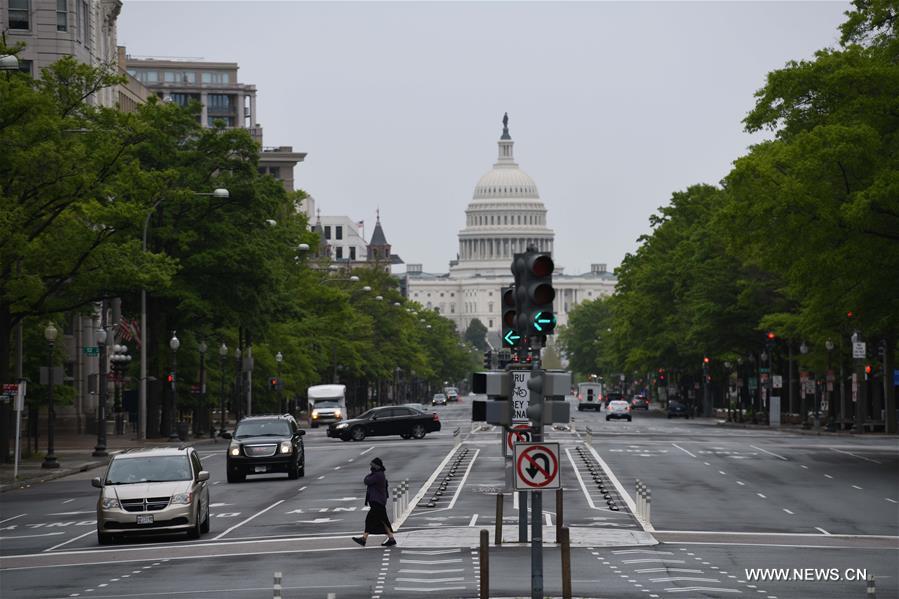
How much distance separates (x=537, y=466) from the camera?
19.9 meters

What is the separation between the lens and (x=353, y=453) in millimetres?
65625

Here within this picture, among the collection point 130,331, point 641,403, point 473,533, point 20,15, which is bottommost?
point 641,403

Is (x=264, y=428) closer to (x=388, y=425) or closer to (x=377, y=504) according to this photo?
(x=377, y=504)

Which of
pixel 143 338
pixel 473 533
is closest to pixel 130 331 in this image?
pixel 143 338

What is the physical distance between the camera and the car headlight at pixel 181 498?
104 feet

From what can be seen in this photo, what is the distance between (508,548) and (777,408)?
72830 mm

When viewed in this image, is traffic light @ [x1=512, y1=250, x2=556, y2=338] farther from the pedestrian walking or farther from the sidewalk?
the sidewalk

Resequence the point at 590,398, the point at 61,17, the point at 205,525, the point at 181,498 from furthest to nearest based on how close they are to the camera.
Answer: the point at 590,398, the point at 61,17, the point at 205,525, the point at 181,498

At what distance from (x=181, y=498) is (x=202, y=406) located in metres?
53.5

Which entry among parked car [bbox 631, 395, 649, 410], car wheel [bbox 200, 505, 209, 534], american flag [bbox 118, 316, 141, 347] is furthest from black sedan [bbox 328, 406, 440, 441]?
parked car [bbox 631, 395, 649, 410]

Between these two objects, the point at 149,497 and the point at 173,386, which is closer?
the point at 149,497

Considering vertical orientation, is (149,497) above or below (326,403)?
below

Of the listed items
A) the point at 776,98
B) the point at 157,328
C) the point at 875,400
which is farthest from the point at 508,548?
the point at 875,400

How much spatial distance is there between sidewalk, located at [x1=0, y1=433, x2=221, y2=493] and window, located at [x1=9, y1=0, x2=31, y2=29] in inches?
812
